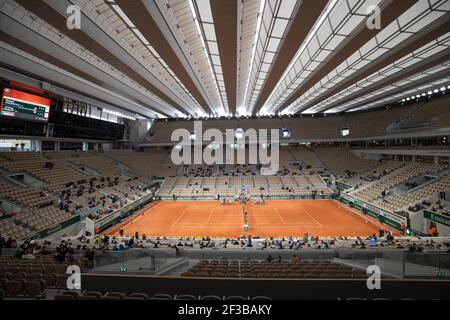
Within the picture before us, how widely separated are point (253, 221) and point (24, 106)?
23106 mm

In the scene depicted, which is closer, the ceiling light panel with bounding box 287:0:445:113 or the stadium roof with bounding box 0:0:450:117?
the stadium roof with bounding box 0:0:450:117

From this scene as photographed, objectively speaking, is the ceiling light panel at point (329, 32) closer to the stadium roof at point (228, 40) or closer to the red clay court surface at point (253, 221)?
the stadium roof at point (228, 40)

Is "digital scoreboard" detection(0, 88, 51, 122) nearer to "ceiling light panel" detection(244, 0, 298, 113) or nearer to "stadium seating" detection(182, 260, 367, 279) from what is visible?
"ceiling light panel" detection(244, 0, 298, 113)

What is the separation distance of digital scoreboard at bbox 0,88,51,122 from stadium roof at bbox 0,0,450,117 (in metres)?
→ 1.90

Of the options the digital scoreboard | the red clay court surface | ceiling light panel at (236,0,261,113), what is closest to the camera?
ceiling light panel at (236,0,261,113)

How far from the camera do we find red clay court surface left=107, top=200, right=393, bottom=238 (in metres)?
22.6

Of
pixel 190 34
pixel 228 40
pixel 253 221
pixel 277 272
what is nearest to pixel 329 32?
pixel 228 40

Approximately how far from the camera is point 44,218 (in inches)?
738

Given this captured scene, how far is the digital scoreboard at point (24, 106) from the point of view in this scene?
1687 centimetres

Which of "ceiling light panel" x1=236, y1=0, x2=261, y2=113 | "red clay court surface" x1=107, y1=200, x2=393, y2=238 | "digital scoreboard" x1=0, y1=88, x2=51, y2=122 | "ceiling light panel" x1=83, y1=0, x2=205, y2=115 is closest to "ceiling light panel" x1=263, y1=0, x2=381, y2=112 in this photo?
"ceiling light panel" x1=236, y1=0, x2=261, y2=113

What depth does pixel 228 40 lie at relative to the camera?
13.4 m

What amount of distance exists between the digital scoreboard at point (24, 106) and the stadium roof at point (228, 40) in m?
1.90

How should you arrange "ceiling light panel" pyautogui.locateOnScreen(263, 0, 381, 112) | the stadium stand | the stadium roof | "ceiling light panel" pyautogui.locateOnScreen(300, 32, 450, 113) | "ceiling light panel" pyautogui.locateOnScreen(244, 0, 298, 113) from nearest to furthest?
1. the stadium stand
2. "ceiling light panel" pyautogui.locateOnScreen(244, 0, 298, 113)
3. the stadium roof
4. "ceiling light panel" pyautogui.locateOnScreen(263, 0, 381, 112)
5. "ceiling light panel" pyautogui.locateOnScreen(300, 32, 450, 113)
